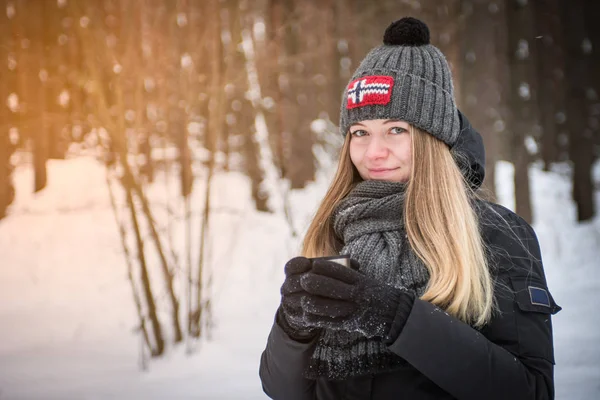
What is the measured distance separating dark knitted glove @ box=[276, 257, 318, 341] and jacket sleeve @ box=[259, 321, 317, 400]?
0.9 inches

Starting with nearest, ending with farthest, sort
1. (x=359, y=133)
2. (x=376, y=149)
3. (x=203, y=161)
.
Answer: (x=376, y=149) → (x=359, y=133) → (x=203, y=161)

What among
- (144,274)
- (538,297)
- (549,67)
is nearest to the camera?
(538,297)

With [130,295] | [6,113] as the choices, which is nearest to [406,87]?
[130,295]

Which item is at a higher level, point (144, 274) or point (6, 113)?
point (6, 113)

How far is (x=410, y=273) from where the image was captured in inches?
63.9

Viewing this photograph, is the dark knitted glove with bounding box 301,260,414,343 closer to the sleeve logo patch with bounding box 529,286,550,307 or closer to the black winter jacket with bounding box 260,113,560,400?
the black winter jacket with bounding box 260,113,560,400

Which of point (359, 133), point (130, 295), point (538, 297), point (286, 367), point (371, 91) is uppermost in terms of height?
point (371, 91)

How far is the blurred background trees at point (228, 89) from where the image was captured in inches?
188

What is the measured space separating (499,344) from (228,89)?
4331mm

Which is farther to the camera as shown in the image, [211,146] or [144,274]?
[211,146]

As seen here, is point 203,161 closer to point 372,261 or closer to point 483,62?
point 372,261

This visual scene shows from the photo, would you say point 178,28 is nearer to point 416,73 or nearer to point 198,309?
point 198,309

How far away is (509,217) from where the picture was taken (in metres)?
1.71

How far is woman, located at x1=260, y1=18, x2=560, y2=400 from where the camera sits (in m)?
1.38
